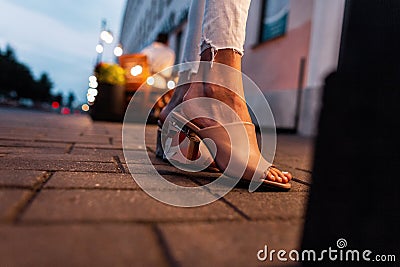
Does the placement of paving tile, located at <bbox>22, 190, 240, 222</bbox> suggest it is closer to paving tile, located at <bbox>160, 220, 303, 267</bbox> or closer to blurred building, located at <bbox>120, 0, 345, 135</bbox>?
paving tile, located at <bbox>160, 220, 303, 267</bbox>

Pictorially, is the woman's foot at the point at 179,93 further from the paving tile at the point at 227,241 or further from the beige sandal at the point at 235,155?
the paving tile at the point at 227,241

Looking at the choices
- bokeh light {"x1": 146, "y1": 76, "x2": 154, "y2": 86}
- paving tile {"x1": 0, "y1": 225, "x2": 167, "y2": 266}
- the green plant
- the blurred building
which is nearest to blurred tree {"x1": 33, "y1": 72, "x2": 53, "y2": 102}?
the green plant

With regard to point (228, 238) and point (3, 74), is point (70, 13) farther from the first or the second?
point (228, 238)

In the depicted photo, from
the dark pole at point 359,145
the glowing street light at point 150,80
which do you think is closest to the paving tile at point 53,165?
the dark pole at point 359,145

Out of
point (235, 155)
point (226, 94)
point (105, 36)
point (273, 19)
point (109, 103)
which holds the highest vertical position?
point (105, 36)

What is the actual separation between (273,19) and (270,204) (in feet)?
18.3

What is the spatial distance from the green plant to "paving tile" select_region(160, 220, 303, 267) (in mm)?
4852

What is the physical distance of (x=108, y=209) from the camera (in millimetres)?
718

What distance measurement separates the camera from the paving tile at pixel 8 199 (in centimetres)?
64

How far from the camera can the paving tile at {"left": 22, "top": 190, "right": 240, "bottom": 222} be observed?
0.66m

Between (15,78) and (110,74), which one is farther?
(15,78)

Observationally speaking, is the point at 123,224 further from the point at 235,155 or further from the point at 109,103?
the point at 109,103

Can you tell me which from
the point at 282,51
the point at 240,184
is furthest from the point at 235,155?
the point at 282,51

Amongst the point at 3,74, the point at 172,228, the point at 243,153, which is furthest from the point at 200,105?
the point at 3,74
